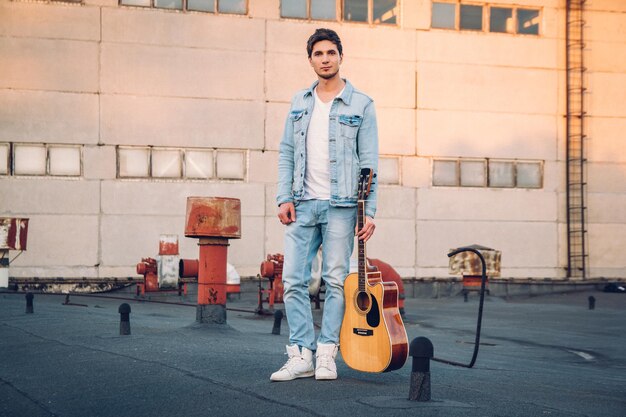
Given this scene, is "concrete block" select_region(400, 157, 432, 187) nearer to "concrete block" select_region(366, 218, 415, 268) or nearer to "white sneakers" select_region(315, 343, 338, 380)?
"concrete block" select_region(366, 218, 415, 268)

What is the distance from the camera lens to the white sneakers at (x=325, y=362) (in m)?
6.31

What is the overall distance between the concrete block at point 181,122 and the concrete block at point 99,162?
1.00ft

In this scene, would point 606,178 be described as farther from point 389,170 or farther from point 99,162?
point 99,162

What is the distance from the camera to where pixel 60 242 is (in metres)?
24.8

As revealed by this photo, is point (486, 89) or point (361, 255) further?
point (486, 89)

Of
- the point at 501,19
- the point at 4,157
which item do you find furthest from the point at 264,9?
the point at 4,157

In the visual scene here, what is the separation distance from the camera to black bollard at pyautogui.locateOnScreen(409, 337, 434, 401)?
5340 mm

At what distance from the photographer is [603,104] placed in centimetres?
2892

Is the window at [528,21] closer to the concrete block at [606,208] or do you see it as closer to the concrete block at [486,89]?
the concrete block at [486,89]

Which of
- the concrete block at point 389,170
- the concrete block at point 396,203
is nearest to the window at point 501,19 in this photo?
the concrete block at point 389,170

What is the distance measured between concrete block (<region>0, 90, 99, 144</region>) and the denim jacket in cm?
1919

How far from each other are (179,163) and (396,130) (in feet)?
21.2

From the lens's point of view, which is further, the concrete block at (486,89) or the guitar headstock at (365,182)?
the concrete block at (486,89)

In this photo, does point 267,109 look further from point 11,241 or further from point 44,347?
point 44,347
